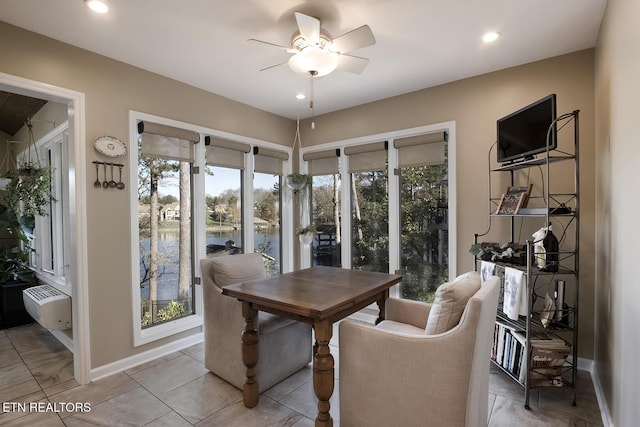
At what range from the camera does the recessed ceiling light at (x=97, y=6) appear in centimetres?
195

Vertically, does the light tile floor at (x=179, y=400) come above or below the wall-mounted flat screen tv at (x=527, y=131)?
below

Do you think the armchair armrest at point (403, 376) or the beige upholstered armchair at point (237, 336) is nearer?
the armchair armrest at point (403, 376)

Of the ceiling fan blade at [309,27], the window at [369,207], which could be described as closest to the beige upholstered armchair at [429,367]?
the ceiling fan blade at [309,27]

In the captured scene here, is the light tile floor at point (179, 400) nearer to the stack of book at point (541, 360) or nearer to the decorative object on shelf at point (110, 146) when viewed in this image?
the stack of book at point (541, 360)

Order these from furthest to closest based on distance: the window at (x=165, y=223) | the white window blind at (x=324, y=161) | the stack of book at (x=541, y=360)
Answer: the white window blind at (x=324, y=161)
the window at (x=165, y=223)
the stack of book at (x=541, y=360)

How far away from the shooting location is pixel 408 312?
231cm

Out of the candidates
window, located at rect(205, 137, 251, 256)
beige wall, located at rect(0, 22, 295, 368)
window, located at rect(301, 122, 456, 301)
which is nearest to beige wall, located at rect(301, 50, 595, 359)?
window, located at rect(301, 122, 456, 301)

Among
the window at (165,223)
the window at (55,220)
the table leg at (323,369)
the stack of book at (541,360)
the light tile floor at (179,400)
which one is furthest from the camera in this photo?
the window at (55,220)

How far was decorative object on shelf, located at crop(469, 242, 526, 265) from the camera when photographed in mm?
2373

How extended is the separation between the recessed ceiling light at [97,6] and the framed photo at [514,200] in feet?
10.6

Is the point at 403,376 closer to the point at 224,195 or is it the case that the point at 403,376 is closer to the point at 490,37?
the point at 490,37

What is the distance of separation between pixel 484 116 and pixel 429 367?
8.25 ft

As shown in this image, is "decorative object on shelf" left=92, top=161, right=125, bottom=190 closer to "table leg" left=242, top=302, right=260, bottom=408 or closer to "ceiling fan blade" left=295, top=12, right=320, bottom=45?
"table leg" left=242, top=302, right=260, bottom=408

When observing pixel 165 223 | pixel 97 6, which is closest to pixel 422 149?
pixel 165 223
